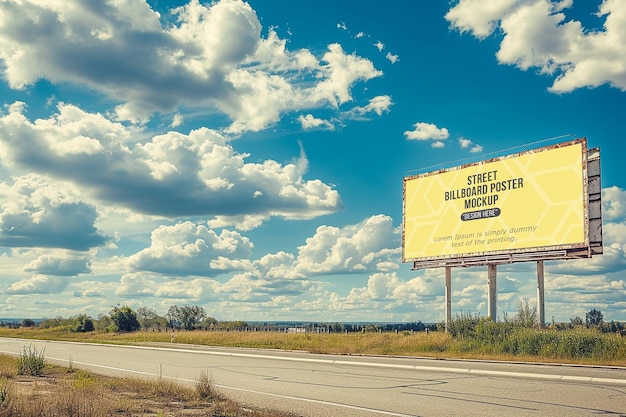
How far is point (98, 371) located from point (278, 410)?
10558 millimetres

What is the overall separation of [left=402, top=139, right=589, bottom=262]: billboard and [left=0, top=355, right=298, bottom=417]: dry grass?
931 inches

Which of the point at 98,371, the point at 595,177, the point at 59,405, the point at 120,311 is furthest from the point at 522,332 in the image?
the point at 120,311

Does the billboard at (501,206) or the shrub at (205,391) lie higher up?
the billboard at (501,206)

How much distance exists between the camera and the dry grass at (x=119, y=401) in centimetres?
905

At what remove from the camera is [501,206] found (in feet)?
110

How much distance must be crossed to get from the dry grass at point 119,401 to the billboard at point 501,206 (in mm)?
23656

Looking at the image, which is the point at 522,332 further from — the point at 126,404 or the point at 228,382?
the point at 126,404

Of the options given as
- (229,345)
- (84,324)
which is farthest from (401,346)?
(84,324)

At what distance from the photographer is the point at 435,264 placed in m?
37.3

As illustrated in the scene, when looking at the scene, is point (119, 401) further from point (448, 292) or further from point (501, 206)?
point (448, 292)

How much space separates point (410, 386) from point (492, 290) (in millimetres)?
21809

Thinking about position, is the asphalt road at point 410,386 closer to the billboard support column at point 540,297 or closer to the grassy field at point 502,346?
the grassy field at point 502,346

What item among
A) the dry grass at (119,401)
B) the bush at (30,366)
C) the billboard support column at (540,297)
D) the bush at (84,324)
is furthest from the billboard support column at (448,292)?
the bush at (84,324)

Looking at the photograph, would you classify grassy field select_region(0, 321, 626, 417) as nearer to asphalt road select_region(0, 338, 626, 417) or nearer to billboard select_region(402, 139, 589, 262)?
asphalt road select_region(0, 338, 626, 417)
